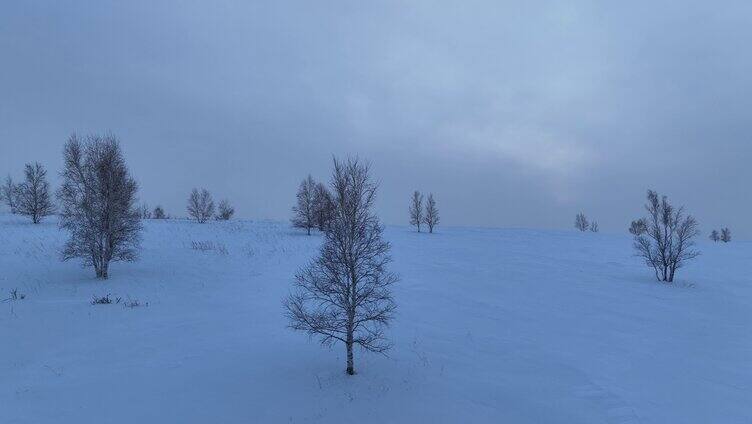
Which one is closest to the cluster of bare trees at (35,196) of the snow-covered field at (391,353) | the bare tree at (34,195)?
the bare tree at (34,195)

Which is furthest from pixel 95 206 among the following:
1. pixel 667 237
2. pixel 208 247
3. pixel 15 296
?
pixel 667 237

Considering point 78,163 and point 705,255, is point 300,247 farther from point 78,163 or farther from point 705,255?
point 705,255

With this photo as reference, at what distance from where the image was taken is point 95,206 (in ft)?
78.4

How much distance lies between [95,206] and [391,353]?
64.4 ft

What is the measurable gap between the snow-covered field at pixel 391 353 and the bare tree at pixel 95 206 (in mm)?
1538

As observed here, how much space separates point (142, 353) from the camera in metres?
14.1

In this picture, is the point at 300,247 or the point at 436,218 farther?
the point at 436,218

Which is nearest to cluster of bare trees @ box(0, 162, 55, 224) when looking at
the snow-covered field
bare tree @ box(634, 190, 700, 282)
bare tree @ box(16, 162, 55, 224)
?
bare tree @ box(16, 162, 55, 224)

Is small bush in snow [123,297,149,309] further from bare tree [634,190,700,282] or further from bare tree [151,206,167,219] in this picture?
bare tree [151,206,167,219]

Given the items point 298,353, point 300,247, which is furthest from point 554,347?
point 300,247

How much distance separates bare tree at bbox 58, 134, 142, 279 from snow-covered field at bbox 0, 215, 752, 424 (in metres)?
1.54

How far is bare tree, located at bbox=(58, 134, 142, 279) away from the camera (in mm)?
23844

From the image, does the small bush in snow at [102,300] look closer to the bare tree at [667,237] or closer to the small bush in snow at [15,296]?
the small bush in snow at [15,296]

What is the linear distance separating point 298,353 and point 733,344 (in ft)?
55.2
